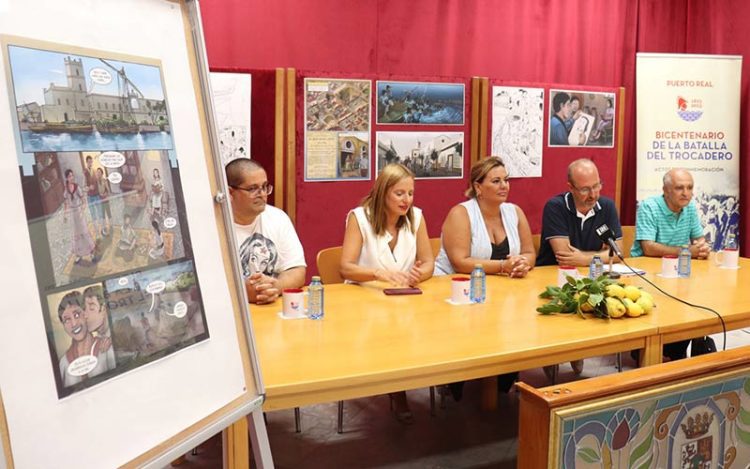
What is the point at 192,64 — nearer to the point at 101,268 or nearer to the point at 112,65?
the point at 112,65

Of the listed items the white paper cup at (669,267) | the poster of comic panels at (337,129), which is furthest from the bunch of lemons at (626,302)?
the poster of comic panels at (337,129)

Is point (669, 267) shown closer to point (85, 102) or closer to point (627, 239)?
point (627, 239)

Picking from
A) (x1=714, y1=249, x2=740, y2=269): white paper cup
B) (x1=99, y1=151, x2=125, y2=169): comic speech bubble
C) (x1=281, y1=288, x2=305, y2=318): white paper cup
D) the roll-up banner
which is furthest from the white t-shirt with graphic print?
the roll-up banner

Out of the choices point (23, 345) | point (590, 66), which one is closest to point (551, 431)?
point (23, 345)

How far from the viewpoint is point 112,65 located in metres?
1.23

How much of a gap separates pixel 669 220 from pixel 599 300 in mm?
1729

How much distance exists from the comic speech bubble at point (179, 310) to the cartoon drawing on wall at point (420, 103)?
329 centimetres

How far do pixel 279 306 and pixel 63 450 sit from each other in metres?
1.59

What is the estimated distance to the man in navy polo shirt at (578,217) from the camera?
3.73m

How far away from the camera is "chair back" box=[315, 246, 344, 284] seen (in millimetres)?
3297

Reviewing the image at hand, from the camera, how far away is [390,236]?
335 centimetres

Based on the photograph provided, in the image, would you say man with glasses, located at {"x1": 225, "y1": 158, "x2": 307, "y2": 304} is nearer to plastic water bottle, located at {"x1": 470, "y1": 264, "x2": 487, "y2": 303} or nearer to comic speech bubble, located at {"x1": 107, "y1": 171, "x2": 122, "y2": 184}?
plastic water bottle, located at {"x1": 470, "y1": 264, "x2": 487, "y2": 303}

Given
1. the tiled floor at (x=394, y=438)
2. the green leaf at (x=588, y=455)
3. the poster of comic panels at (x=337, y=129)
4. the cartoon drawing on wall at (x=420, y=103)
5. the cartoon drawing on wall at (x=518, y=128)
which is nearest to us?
the green leaf at (x=588, y=455)

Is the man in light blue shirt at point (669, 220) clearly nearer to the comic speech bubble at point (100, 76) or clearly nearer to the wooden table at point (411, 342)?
the wooden table at point (411, 342)
